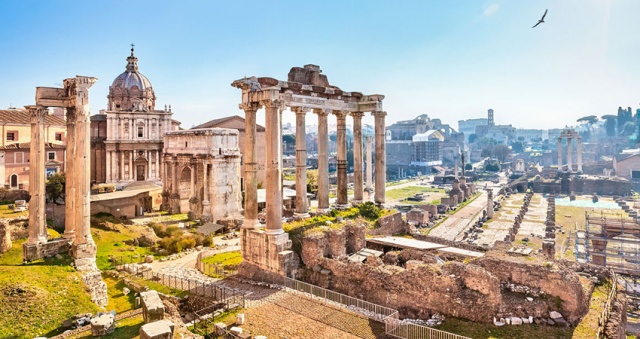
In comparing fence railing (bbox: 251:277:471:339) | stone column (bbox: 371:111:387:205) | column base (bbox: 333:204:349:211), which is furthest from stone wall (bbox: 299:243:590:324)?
stone column (bbox: 371:111:387:205)

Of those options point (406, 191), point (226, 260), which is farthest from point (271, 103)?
point (406, 191)

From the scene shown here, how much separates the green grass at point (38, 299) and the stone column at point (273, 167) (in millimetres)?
6529

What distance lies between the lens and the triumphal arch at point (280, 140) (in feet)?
52.8

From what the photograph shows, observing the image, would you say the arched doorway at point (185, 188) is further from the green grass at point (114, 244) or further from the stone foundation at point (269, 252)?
the stone foundation at point (269, 252)

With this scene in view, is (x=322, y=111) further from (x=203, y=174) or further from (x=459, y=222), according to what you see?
(x=459, y=222)

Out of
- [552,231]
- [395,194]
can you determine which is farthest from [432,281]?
[395,194]

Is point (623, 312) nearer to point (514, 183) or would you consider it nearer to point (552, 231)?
point (552, 231)

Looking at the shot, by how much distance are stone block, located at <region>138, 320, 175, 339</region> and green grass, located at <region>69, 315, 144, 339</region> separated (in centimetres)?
166

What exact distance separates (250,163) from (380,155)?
804cm

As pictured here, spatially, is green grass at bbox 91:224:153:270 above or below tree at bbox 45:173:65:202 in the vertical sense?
below

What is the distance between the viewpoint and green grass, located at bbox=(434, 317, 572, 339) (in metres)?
11.1

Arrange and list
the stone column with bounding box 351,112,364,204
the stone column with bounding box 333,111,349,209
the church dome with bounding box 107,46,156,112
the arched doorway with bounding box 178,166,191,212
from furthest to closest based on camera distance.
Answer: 1. the church dome with bounding box 107,46,156,112
2. the arched doorway with bounding box 178,166,191,212
3. the stone column with bounding box 351,112,364,204
4. the stone column with bounding box 333,111,349,209

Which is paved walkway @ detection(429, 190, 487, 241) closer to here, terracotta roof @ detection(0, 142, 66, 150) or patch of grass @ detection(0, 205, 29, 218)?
patch of grass @ detection(0, 205, 29, 218)

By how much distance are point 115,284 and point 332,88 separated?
41.5ft
